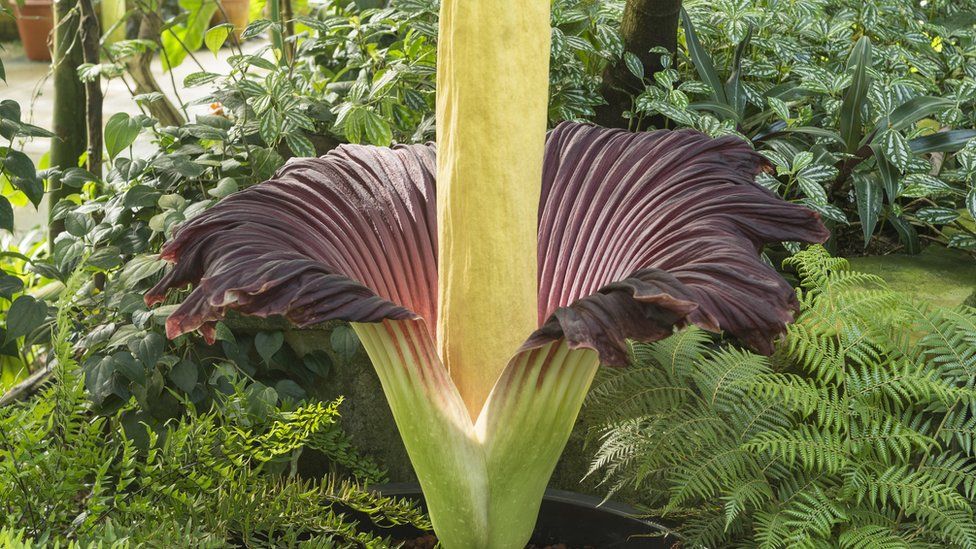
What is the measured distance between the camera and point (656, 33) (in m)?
1.89

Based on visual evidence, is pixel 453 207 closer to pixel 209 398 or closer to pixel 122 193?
pixel 209 398

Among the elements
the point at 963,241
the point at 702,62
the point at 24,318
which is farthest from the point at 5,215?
the point at 963,241

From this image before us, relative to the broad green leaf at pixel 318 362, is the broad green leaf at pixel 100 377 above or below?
above

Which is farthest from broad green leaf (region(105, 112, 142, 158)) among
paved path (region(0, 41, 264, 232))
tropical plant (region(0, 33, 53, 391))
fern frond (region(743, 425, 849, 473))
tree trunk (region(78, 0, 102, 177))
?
paved path (region(0, 41, 264, 232))

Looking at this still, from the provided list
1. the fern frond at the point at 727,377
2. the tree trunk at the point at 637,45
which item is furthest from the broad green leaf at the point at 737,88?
the fern frond at the point at 727,377

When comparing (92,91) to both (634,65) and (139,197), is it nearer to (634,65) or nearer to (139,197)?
(139,197)

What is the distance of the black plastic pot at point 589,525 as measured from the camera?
1.33 meters

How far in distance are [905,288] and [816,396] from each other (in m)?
0.58

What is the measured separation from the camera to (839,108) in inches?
76.0

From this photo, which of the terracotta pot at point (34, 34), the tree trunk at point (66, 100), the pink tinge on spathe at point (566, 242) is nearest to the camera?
the pink tinge on spathe at point (566, 242)

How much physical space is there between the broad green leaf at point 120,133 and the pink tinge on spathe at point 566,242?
81 cm

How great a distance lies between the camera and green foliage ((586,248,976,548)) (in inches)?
47.7

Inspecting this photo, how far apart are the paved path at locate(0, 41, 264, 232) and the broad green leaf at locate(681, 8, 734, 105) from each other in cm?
265

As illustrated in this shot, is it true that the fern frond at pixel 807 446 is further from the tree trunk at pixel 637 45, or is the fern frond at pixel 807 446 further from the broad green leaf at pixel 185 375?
the broad green leaf at pixel 185 375
